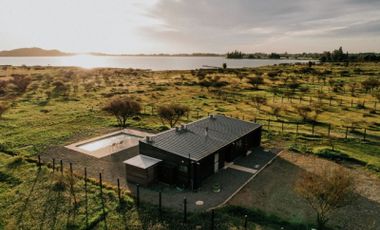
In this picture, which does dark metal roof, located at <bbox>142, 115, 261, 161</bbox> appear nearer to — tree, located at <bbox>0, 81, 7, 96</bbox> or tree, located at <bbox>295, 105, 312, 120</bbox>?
tree, located at <bbox>295, 105, 312, 120</bbox>

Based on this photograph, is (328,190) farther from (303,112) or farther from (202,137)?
(303,112)

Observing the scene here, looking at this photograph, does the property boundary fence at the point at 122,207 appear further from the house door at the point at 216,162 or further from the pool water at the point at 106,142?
the pool water at the point at 106,142

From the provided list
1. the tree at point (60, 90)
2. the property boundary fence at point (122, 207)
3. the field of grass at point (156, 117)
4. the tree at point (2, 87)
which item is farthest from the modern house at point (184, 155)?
the tree at point (2, 87)

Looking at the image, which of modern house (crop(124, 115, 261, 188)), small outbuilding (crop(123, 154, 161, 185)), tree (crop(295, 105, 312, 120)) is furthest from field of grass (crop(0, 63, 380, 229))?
modern house (crop(124, 115, 261, 188))

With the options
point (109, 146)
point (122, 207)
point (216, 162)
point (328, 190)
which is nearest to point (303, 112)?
point (216, 162)

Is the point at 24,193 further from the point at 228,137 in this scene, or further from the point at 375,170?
the point at 375,170
